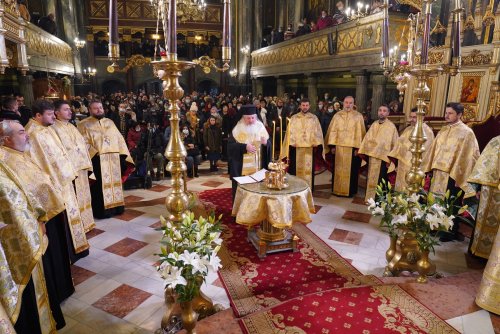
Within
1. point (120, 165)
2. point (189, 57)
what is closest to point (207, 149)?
point (120, 165)

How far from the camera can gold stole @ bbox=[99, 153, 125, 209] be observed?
5531mm

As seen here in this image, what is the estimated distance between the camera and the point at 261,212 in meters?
4.21

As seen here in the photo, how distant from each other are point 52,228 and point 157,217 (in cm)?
261

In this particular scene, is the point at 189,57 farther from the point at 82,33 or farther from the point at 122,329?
the point at 122,329

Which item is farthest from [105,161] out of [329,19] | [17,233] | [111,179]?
[329,19]

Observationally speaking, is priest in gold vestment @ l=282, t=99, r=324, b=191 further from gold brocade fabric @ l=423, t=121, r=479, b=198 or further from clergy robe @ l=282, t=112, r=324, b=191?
gold brocade fabric @ l=423, t=121, r=479, b=198

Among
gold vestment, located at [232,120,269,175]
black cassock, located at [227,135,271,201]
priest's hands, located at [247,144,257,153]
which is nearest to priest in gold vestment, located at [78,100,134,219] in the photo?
black cassock, located at [227,135,271,201]

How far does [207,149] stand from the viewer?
9102 mm

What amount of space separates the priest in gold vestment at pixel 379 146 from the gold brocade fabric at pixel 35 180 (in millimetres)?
5080

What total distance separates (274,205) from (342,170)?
10.7 feet

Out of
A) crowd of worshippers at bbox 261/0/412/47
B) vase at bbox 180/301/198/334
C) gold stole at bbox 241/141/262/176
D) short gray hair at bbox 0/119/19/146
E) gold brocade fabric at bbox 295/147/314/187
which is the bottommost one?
vase at bbox 180/301/198/334

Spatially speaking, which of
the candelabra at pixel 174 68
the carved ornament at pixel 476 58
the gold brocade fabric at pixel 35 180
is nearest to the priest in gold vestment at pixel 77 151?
the gold brocade fabric at pixel 35 180

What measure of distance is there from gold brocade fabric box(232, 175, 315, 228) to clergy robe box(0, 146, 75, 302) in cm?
195

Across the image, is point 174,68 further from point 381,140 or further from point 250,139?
point 381,140
